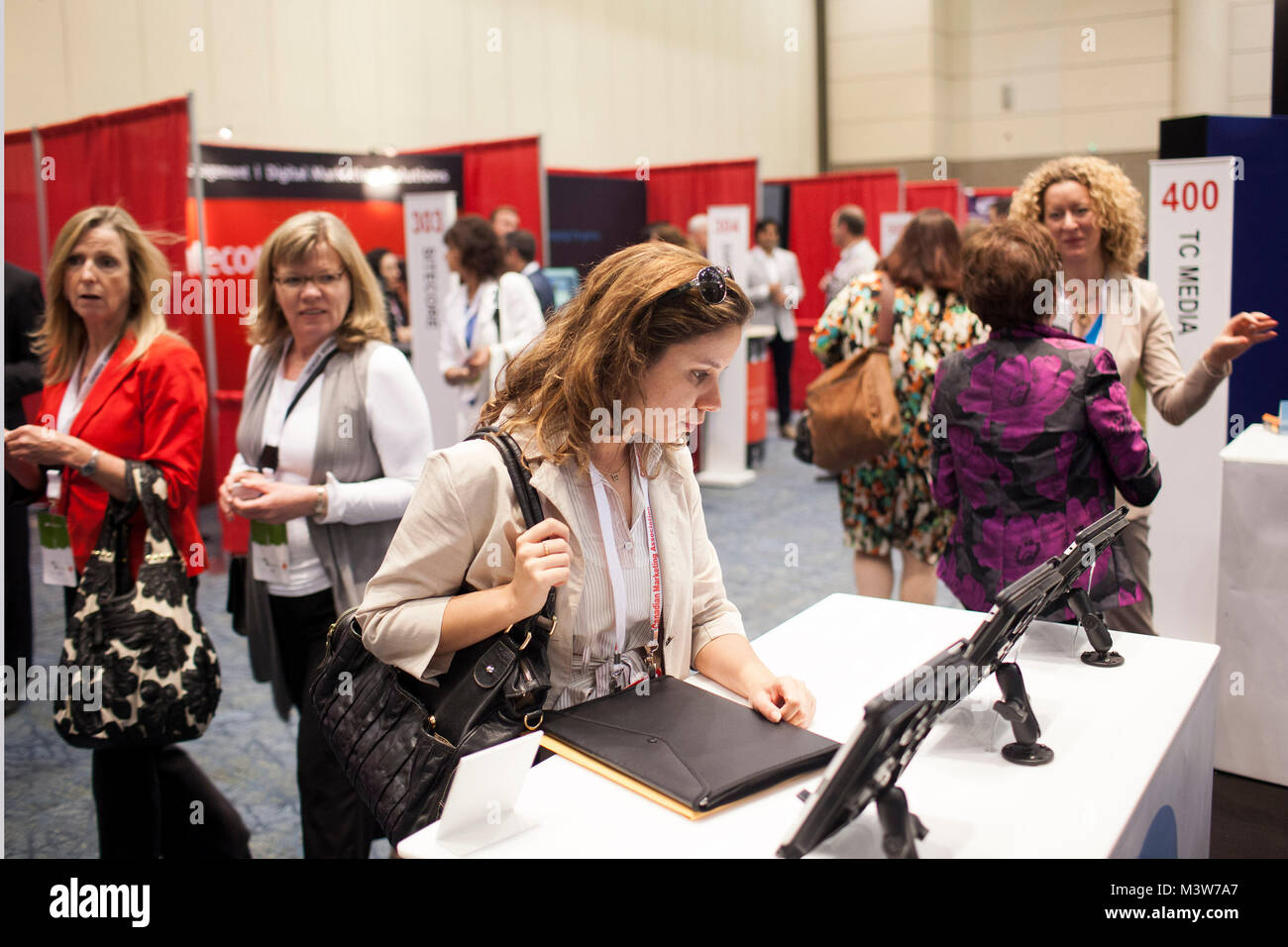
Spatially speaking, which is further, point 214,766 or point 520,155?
point 520,155

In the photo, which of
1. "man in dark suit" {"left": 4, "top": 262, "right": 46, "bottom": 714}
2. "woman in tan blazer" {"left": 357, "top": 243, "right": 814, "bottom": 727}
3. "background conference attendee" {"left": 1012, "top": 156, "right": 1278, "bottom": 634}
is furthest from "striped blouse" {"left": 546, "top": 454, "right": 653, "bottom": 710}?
"man in dark suit" {"left": 4, "top": 262, "right": 46, "bottom": 714}

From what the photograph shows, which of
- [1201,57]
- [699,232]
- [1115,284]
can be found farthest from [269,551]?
[1201,57]

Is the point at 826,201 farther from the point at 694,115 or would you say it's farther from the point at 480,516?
the point at 480,516

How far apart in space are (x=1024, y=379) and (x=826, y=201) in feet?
29.4

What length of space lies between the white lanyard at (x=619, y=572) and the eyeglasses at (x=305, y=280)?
106cm

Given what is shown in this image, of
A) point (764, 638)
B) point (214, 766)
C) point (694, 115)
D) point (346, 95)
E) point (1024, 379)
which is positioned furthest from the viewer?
point (694, 115)

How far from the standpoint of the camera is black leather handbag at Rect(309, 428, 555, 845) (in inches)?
57.4

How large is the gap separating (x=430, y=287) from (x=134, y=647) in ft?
11.7

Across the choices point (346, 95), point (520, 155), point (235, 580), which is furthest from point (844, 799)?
point (346, 95)

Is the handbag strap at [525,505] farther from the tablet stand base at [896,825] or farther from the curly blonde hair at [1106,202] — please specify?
the curly blonde hair at [1106,202]

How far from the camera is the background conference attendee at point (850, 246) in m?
8.36

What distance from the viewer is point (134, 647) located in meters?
2.23

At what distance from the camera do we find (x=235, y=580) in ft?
8.43

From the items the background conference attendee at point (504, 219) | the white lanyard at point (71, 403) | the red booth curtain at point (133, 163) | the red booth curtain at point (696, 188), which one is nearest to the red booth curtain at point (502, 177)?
the background conference attendee at point (504, 219)
